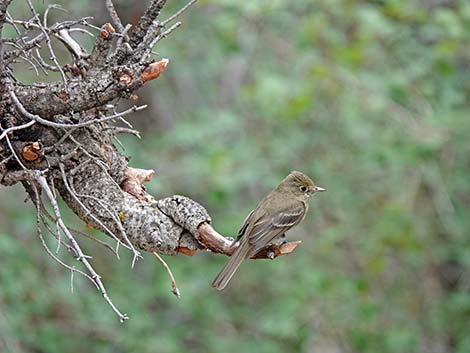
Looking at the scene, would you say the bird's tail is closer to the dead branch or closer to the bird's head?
the dead branch

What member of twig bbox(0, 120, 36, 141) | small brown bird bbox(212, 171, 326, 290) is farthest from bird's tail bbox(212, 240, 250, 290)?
twig bbox(0, 120, 36, 141)

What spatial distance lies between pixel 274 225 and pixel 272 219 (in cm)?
9

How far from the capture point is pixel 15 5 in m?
5.67

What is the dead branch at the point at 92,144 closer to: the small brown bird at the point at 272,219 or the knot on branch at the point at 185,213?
the knot on branch at the point at 185,213

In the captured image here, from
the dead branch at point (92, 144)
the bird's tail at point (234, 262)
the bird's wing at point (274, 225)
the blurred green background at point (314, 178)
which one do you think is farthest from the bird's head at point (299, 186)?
the blurred green background at point (314, 178)

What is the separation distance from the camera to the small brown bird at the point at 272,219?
393 centimetres

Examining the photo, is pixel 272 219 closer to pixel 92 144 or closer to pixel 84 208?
pixel 92 144

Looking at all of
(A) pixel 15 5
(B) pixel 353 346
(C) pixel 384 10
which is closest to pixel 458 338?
(B) pixel 353 346

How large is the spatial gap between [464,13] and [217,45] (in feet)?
7.04

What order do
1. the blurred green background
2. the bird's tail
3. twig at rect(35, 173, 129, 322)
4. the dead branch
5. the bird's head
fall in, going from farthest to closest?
1. the blurred green background
2. the bird's head
3. the bird's tail
4. the dead branch
5. twig at rect(35, 173, 129, 322)

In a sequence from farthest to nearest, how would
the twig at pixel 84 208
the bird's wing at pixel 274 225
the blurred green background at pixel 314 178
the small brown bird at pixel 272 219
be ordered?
the blurred green background at pixel 314 178
the bird's wing at pixel 274 225
the small brown bird at pixel 272 219
the twig at pixel 84 208

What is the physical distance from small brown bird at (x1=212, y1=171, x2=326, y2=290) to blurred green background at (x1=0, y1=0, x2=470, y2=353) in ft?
6.39

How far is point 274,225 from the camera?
4590mm

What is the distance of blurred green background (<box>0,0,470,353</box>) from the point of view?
7.42m
